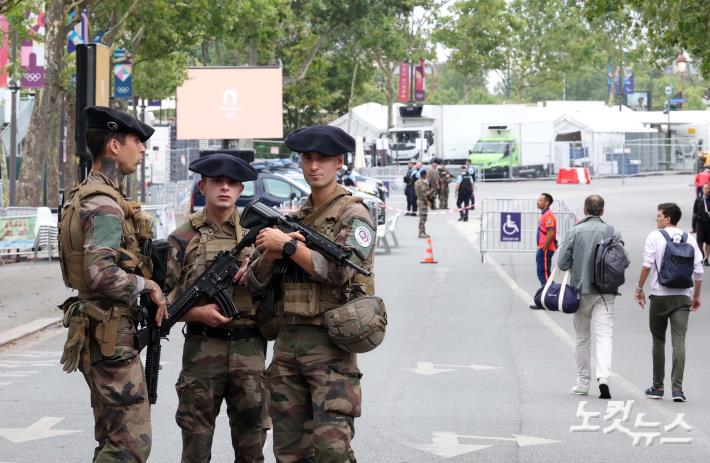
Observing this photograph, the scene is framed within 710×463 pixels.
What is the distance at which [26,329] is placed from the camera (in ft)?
50.7

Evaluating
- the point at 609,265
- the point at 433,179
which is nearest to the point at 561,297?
the point at 609,265

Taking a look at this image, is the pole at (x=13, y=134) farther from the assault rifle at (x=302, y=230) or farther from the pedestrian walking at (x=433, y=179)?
the assault rifle at (x=302, y=230)

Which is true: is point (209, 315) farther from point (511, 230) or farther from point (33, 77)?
point (33, 77)

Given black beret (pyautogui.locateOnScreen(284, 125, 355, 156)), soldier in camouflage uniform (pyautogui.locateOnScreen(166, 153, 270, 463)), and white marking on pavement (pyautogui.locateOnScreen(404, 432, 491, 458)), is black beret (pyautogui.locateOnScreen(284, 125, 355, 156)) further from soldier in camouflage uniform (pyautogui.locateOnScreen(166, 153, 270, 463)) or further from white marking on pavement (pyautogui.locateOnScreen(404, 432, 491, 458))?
white marking on pavement (pyautogui.locateOnScreen(404, 432, 491, 458))

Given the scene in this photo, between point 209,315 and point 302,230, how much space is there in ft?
2.68

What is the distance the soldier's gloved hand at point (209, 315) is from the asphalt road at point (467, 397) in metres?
2.14

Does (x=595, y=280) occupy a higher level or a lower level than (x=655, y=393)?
higher

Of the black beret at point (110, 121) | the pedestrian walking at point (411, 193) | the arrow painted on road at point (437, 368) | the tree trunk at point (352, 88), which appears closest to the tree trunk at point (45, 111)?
the pedestrian walking at point (411, 193)

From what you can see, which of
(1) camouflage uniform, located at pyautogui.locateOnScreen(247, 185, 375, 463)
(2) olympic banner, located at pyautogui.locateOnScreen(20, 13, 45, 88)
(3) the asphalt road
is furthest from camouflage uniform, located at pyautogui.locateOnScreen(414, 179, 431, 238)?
(1) camouflage uniform, located at pyautogui.locateOnScreen(247, 185, 375, 463)

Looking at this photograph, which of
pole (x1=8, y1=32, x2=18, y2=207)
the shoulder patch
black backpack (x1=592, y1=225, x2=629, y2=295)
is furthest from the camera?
pole (x1=8, y1=32, x2=18, y2=207)

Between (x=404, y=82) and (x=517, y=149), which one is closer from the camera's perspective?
(x=517, y=149)

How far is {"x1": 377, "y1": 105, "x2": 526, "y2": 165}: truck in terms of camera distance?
67.6m

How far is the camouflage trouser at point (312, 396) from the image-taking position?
5594 mm

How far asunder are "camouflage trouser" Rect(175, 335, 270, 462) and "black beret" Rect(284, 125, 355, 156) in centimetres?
114
